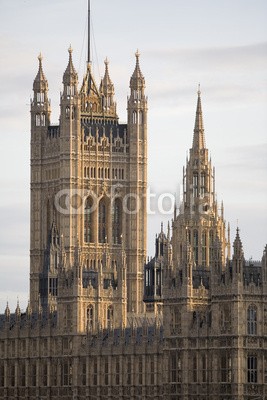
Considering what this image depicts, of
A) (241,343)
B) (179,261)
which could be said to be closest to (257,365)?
(241,343)

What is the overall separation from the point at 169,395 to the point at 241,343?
32.2 ft

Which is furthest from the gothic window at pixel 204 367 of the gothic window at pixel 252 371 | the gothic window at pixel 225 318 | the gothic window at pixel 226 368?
the gothic window at pixel 252 371

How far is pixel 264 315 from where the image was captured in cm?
18500

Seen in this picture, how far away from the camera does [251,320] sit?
18488 cm

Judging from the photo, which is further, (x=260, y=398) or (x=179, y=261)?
(x=179, y=261)

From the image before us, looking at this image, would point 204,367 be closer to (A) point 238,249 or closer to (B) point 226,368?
(B) point 226,368

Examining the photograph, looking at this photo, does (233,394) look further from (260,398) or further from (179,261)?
(179,261)

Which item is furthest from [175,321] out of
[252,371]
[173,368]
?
[252,371]

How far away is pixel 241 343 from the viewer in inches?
7249

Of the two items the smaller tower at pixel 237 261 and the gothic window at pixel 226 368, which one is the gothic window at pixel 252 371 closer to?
the gothic window at pixel 226 368

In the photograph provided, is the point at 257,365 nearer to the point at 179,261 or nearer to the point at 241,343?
the point at 241,343

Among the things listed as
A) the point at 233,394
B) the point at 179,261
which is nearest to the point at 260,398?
the point at 233,394

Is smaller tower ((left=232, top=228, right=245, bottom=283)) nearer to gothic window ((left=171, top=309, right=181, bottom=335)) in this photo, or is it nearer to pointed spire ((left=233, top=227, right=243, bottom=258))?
pointed spire ((left=233, top=227, right=243, bottom=258))

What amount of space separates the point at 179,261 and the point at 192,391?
37.6ft
